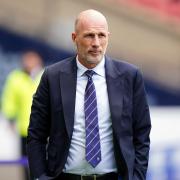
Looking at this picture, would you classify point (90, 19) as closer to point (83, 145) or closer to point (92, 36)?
point (92, 36)

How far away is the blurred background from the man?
18.5 feet

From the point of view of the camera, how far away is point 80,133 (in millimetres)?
3846

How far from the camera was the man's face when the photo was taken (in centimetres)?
380

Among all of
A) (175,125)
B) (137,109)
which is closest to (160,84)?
(175,125)

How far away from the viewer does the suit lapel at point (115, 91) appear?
150 inches

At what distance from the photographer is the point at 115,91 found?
12.7 feet

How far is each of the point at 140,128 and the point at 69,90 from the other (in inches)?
15.3

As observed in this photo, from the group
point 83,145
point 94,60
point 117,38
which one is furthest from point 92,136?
point 117,38

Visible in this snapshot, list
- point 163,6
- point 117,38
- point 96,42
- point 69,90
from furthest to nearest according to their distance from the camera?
1. point 163,6
2. point 117,38
3. point 69,90
4. point 96,42

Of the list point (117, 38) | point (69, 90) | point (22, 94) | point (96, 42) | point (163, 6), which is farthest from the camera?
point (163, 6)

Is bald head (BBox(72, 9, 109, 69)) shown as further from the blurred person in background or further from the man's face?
the blurred person in background

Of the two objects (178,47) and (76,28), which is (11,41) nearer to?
(178,47)

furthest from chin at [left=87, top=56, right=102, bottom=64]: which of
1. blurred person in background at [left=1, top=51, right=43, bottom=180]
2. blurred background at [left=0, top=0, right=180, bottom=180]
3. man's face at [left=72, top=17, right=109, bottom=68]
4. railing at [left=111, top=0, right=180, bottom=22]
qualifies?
railing at [left=111, top=0, right=180, bottom=22]

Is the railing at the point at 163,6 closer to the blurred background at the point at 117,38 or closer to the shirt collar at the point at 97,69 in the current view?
the blurred background at the point at 117,38
